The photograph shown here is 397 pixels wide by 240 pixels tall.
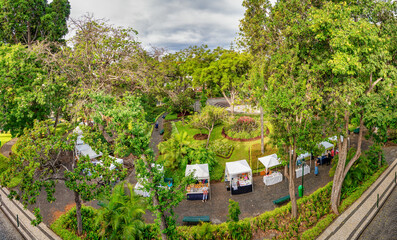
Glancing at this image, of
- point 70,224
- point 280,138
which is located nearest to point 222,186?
point 280,138

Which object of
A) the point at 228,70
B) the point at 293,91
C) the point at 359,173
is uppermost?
the point at 228,70

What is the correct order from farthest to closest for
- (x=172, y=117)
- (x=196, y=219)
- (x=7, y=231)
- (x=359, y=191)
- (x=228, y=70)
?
(x=172, y=117), (x=228, y=70), (x=359, y=191), (x=7, y=231), (x=196, y=219)

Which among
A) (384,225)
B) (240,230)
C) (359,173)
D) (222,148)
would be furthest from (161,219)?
(359,173)

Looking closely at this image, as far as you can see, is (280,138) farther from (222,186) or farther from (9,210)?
(9,210)

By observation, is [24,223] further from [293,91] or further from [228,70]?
[228,70]

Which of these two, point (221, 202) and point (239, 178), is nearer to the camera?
point (221, 202)
